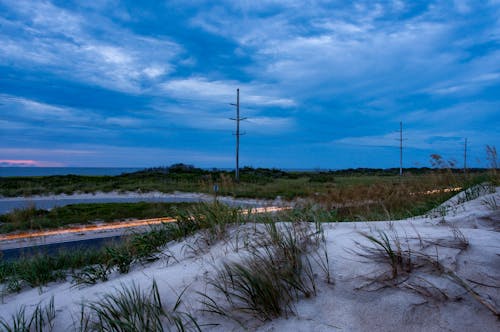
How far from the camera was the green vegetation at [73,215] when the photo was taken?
11.0m

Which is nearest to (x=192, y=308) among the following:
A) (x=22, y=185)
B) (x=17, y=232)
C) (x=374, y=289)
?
(x=374, y=289)

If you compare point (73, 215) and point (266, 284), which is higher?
point (266, 284)

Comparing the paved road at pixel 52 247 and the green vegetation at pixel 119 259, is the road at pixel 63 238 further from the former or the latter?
the green vegetation at pixel 119 259

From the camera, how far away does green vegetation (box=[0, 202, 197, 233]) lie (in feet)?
36.0

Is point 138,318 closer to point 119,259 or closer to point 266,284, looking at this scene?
point 266,284

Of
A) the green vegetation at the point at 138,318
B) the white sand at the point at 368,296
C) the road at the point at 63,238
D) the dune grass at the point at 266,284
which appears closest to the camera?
the white sand at the point at 368,296

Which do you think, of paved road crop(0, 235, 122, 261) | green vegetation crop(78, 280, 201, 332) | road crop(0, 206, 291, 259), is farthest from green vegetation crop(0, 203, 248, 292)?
road crop(0, 206, 291, 259)

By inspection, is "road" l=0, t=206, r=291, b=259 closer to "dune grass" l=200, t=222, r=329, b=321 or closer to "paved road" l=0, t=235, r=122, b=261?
"paved road" l=0, t=235, r=122, b=261

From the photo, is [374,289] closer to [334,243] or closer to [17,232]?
[334,243]

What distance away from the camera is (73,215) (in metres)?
12.8

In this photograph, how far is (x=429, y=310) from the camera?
2039mm

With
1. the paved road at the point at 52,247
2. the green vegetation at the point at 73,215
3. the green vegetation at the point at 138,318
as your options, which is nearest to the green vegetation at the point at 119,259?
the green vegetation at the point at 138,318

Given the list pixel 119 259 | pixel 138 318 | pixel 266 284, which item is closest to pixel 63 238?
pixel 119 259

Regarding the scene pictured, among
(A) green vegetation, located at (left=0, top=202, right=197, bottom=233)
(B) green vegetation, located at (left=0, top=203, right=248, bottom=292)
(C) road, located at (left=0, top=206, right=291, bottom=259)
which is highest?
(B) green vegetation, located at (left=0, top=203, right=248, bottom=292)
